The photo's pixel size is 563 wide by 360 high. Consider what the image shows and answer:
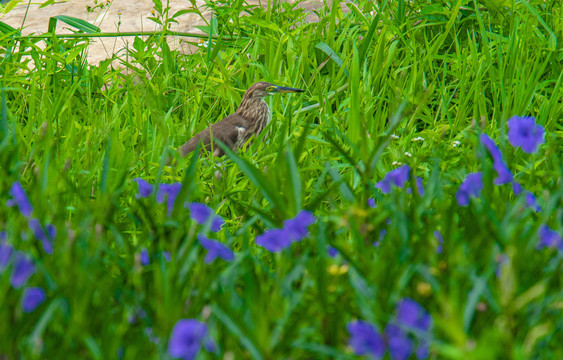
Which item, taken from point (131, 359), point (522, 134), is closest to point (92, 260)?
point (131, 359)

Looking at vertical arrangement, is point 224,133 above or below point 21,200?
below

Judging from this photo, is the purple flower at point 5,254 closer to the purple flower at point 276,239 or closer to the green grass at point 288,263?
the green grass at point 288,263

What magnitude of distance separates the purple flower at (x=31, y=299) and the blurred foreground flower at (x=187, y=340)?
1.21ft

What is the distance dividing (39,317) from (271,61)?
3284 mm

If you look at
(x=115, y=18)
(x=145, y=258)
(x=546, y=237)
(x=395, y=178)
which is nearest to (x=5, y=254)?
(x=145, y=258)

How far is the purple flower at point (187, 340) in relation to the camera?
1249 mm

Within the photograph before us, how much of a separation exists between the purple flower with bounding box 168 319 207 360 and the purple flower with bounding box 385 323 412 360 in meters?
0.36

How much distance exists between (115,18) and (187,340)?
518 centimetres

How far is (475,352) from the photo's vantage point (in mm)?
1099

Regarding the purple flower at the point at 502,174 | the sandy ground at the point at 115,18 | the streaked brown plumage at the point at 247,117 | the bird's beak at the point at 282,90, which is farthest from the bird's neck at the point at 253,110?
the purple flower at the point at 502,174

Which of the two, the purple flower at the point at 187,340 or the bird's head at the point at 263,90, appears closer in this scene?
the purple flower at the point at 187,340

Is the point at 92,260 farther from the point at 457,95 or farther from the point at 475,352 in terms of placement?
the point at 457,95

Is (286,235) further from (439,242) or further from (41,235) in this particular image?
(41,235)

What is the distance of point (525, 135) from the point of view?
2.03 metres
